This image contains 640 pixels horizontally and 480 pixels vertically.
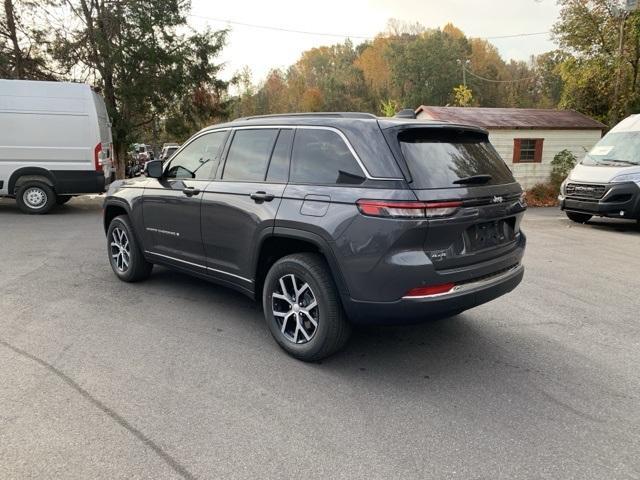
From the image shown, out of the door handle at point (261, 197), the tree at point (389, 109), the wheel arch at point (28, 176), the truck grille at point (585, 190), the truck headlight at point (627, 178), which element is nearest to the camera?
the door handle at point (261, 197)

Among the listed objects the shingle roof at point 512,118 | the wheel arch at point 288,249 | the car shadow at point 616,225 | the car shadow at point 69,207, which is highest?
the shingle roof at point 512,118

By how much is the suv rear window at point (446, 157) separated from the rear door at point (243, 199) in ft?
3.33

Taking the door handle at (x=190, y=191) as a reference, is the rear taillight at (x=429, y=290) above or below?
below

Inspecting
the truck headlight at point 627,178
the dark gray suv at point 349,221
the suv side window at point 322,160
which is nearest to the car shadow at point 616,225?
the truck headlight at point 627,178

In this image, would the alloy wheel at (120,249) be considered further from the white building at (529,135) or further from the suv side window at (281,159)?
the white building at (529,135)

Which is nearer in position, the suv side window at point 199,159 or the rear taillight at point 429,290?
the rear taillight at point 429,290

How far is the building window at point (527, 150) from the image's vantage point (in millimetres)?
16469

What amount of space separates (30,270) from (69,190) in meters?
5.47

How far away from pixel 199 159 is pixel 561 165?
15.3 m

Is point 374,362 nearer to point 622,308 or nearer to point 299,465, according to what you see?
point 299,465

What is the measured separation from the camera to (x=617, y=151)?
1070cm

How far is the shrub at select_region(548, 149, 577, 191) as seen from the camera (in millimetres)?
16688

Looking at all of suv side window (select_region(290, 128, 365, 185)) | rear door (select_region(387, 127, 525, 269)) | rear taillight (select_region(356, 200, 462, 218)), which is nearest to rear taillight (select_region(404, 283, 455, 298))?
rear door (select_region(387, 127, 525, 269))

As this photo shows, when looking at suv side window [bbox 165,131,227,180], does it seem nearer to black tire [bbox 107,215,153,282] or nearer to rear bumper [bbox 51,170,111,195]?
black tire [bbox 107,215,153,282]
